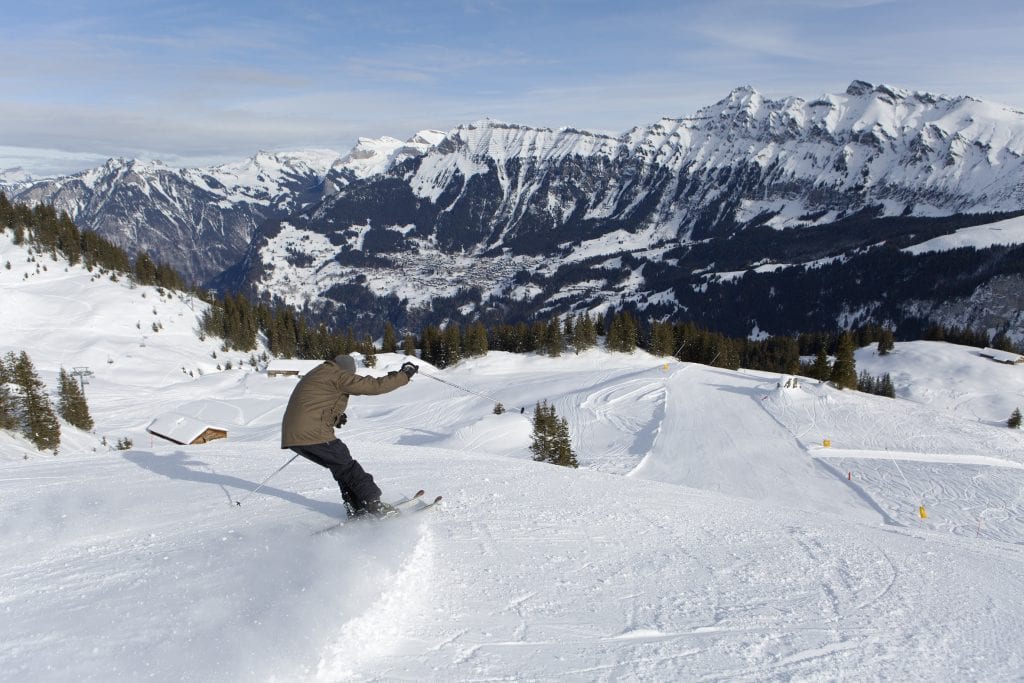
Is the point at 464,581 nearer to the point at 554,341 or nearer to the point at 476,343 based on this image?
the point at 554,341

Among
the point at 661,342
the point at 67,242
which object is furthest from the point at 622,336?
the point at 67,242

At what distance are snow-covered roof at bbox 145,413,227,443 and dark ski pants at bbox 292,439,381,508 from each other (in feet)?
129

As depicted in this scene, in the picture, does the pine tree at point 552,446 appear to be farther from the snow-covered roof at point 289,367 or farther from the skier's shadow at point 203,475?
the snow-covered roof at point 289,367

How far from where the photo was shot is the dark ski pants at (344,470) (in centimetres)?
830

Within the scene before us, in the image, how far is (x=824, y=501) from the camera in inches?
1297

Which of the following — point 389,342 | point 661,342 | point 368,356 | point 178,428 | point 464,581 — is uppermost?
point 464,581

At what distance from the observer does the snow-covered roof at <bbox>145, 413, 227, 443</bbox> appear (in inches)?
1650

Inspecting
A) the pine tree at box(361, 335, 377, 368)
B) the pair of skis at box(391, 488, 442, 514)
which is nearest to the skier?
the pair of skis at box(391, 488, 442, 514)

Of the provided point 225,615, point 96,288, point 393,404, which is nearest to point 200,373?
point 96,288

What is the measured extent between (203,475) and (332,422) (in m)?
5.05

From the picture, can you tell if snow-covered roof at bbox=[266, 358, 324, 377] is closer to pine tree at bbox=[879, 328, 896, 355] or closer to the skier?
the skier

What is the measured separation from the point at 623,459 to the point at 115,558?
35938mm

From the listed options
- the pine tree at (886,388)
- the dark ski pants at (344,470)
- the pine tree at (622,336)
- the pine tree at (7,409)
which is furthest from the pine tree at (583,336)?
the dark ski pants at (344,470)

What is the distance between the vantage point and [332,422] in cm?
843
